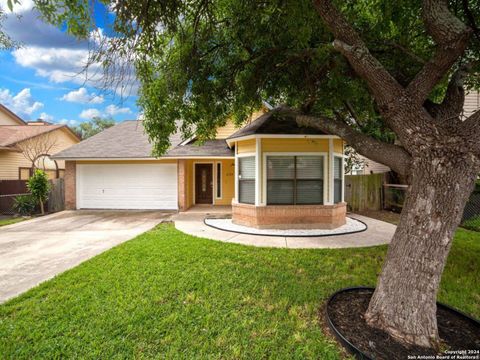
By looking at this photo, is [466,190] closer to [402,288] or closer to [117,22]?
[402,288]

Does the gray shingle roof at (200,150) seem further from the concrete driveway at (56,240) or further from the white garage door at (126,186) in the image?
the concrete driveway at (56,240)

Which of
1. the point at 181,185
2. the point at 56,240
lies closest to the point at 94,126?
the point at 181,185

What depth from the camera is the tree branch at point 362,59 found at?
3.03 meters

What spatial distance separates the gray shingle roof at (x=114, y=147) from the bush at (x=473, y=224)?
12.5 metres

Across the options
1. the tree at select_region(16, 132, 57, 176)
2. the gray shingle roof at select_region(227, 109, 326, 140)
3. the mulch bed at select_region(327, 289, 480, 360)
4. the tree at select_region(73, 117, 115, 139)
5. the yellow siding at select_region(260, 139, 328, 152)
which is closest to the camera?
the mulch bed at select_region(327, 289, 480, 360)

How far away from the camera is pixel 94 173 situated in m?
12.3

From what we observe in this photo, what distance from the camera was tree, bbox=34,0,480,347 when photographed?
2.70m

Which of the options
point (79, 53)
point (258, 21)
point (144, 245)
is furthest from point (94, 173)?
point (258, 21)

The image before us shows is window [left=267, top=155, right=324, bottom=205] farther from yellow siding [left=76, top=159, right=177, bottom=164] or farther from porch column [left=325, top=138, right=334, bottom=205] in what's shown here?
yellow siding [left=76, top=159, right=177, bottom=164]

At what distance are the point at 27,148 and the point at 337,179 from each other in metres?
18.5

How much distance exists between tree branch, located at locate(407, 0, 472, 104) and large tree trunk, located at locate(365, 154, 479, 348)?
90 cm

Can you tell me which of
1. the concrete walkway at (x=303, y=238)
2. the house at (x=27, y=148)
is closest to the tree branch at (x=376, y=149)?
the concrete walkway at (x=303, y=238)

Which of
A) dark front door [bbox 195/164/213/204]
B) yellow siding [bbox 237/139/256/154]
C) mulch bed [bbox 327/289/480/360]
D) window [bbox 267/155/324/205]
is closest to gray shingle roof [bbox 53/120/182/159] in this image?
dark front door [bbox 195/164/213/204]

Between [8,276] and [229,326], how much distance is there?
4395 mm
